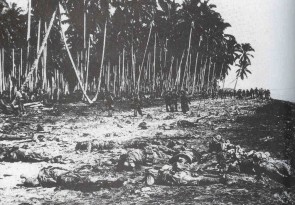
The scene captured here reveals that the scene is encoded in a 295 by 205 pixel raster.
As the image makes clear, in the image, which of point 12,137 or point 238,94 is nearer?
point 12,137

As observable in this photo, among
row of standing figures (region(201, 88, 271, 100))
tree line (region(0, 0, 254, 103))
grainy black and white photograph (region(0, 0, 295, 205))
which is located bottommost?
grainy black and white photograph (region(0, 0, 295, 205))

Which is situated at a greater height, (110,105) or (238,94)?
(238,94)

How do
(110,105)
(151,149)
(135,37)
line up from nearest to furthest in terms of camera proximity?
1. (151,149)
2. (110,105)
3. (135,37)

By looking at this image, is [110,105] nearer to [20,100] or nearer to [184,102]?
[184,102]

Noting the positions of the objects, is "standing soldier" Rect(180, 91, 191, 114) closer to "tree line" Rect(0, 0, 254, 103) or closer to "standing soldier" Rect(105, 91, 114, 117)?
"tree line" Rect(0, 0, 254, 103)

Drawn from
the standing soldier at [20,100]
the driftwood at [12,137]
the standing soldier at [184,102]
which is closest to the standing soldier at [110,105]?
the standing soldier at [184,102]

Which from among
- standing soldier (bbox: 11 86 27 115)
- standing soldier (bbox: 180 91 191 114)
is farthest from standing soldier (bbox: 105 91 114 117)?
standing soldier (bbox: 11 86 27 115)

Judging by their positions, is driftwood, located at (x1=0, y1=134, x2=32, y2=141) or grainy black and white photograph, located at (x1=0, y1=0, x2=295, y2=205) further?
driftwood, located at (x1=0, y1=134, x2=32, y2=141)

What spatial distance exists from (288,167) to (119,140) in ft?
11.5

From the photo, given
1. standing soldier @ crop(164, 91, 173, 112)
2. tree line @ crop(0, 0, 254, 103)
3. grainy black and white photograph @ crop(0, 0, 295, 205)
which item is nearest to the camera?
grainy black and white photograph @ crop(0, 0, 295, 205)

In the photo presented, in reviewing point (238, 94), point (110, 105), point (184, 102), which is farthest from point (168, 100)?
point (238, 94)

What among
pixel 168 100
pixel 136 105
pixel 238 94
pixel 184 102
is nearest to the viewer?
pixel 184 102

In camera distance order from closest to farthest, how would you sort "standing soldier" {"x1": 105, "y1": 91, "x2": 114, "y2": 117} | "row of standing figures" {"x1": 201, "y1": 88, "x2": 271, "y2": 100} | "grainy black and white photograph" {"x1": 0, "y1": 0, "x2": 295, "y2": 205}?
"grainy black and white photograph" {"x1": 0, "y1": 0, "x2": 295, "y2": 205} → "standing soldier" {"x1": 105, "y1": 91, "x2": 114, "y2": 117} → "row of standing figures" {"x1": 201, "y1": 88, "x2": 271, "y2": 100}

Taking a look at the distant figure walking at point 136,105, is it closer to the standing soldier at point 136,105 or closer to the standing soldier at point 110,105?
the standing soldier at point 136,105
